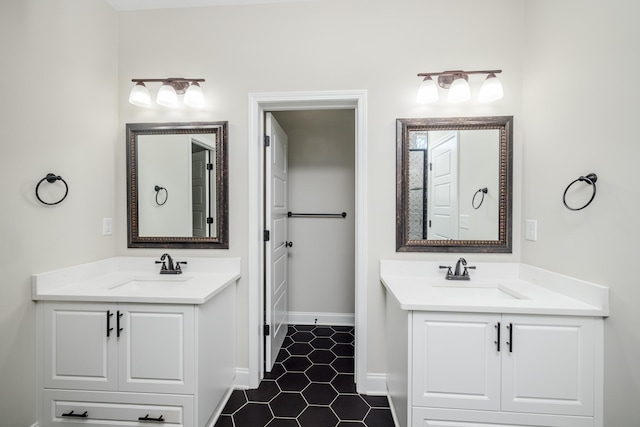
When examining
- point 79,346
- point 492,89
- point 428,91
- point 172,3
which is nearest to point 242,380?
point 79,346

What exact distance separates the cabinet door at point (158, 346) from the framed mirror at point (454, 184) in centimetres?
137

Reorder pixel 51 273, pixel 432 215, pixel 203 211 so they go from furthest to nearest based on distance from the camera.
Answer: pixel 203 211
pixel 432 215
pixel 51 273

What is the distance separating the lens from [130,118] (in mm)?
1988

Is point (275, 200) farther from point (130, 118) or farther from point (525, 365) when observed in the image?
point (525, 365)

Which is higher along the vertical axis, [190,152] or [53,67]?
[53,67]

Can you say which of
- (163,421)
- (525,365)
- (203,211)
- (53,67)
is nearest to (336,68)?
(203,211)

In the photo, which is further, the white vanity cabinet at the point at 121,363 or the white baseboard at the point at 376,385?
the white baseboard at the point at 376,385

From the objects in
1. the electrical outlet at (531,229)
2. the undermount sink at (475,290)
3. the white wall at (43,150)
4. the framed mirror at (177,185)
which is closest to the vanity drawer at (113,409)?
the white wall at (43,150)

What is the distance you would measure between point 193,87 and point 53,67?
71 centimetres

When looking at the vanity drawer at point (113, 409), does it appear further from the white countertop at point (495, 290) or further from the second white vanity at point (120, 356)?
the white countertop at point (495, 290)

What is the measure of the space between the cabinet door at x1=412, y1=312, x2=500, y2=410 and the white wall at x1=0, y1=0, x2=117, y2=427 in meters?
1.96

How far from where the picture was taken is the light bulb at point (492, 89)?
1.68 meters

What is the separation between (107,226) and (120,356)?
0.93m

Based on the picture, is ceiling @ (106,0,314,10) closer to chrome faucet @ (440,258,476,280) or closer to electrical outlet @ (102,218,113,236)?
electrical outlet @ (102,218,113,236)
